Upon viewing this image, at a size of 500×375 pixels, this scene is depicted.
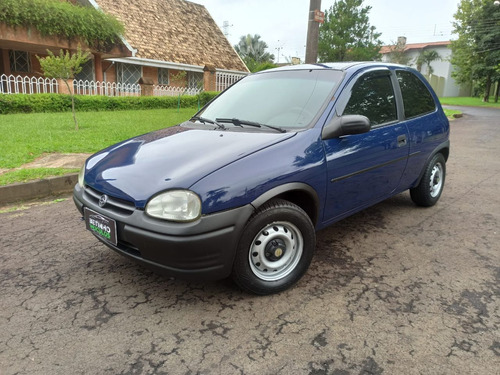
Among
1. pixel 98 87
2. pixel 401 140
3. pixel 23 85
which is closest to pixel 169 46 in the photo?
pixel 98 87

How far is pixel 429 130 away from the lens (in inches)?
160

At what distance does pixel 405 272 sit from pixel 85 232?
2918 millimetres

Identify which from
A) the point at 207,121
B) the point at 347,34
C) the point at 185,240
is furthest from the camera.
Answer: the point at 347,34

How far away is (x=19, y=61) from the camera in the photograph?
16.8 meters

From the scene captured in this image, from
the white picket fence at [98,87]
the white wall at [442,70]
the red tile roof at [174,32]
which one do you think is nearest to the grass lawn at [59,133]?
the white picket fence at [98,87]

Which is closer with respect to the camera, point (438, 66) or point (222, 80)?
point (222, 80)

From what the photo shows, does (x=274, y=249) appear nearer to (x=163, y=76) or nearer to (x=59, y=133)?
(x=59, y=133)

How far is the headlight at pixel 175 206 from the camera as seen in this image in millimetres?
2215

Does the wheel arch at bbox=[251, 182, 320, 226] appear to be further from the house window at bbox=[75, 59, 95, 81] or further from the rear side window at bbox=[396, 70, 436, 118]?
the house window at bbox=[75, 59, 95, 81]

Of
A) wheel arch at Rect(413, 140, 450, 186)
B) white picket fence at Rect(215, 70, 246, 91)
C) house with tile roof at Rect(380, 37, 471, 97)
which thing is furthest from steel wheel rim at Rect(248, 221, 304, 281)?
house with tile roof at Rect(380, 37, 471, 97)

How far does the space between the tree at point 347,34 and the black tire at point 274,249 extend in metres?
41.4

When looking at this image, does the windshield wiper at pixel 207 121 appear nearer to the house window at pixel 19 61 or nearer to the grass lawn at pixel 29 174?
the grass lawn at pixel 29 174

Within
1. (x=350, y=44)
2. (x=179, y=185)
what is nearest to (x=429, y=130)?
(x=179, y=185)

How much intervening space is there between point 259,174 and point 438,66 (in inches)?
2450
